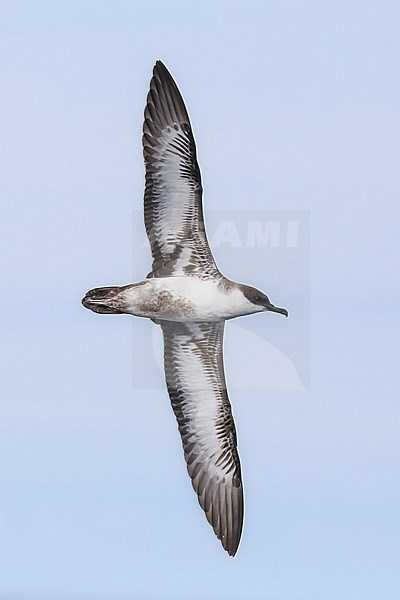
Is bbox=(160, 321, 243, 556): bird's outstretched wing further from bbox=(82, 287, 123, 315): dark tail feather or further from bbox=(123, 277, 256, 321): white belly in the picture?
bbox=(82, 287, 123, 315): dark tail feather

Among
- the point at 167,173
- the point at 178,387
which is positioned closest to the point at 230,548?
the point at 178,387

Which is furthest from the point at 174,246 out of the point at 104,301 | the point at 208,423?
the point at 208,423

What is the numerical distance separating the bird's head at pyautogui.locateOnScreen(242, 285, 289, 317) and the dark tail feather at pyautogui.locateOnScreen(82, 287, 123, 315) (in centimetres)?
188

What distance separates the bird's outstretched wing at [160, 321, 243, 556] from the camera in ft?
77.0

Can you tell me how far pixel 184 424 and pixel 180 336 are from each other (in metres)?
1.50

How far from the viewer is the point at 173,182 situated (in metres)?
22.1

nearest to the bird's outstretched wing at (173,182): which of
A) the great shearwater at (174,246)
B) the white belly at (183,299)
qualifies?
the great shearwater at (174,246)

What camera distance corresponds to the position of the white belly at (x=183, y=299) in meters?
22.1

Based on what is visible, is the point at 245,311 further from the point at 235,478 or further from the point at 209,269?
the point at 235,478

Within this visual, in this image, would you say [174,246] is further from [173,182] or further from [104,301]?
[104,301]

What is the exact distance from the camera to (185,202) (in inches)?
872

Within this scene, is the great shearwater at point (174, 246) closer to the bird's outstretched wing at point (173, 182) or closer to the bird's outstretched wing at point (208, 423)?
the bird's outstretched wing at point (173, 182)

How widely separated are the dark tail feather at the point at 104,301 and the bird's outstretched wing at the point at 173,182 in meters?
0.86

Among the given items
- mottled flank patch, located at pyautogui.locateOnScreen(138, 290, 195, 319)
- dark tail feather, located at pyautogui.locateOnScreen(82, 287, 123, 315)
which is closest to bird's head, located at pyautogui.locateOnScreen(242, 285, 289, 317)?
mottled flank patch, located at pyautogui.locateOnScreen(138, 290, 195, 319)
